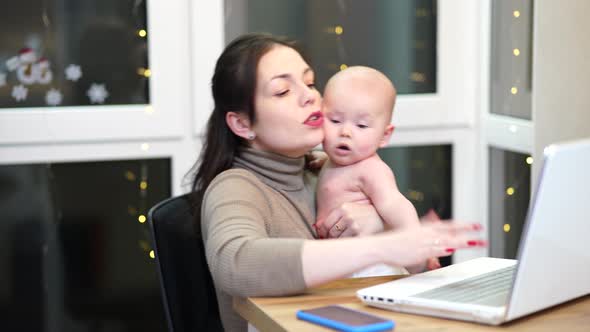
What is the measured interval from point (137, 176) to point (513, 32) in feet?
4.19

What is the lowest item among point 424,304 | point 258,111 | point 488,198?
point 488,198

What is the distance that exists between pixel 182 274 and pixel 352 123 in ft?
1.56

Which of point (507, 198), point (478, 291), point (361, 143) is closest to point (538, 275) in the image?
point (478, 291)

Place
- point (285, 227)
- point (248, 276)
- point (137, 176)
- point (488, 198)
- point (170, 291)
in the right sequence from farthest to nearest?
point (488, 198) < point (137, 176) < point (285, 227) < point (170, 291) < point (248, 276)

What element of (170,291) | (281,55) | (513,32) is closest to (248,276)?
(170,291)

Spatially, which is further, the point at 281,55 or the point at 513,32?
the point at 513,32

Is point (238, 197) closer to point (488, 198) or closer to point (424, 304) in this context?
point (424, 304)

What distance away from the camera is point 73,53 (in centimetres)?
288

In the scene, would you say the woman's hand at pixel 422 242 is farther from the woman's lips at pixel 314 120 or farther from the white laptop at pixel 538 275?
the woman's lips at pixel 314 120

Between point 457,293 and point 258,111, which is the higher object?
point 258,111

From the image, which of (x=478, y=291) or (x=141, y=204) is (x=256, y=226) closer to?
(x=478, y=291)

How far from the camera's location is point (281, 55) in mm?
1977

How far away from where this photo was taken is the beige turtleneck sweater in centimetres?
154

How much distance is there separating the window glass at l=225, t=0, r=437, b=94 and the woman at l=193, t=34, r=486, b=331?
104 centimetres
